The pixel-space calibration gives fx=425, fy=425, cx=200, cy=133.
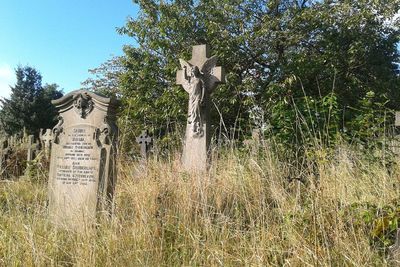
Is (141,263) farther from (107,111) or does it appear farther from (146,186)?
(107,111)

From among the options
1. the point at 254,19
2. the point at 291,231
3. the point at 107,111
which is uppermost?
the point at 254,19

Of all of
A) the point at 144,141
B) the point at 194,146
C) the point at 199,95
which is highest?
the point at 199,95

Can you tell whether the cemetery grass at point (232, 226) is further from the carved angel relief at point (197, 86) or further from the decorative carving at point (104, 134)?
the carved angel relief at point (197, 86)

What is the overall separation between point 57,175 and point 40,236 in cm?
182

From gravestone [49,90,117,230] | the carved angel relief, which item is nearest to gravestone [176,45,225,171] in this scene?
the carved angel relief

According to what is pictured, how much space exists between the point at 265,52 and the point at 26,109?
24.4 metres

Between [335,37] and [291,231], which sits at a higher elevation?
[335,37]

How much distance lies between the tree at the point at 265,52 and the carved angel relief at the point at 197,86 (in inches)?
152

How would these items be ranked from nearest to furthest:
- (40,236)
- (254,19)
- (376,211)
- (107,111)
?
(376,211) < (40,236) < (107,111) < (254,19)

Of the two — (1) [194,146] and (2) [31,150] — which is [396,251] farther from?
(2) [31,150]

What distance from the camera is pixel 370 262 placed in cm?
250

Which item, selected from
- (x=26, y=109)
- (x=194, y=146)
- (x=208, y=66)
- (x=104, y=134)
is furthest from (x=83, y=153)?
(x=26, y=109)

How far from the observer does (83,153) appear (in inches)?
192

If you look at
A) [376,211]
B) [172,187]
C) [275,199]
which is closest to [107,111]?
[172,187]
